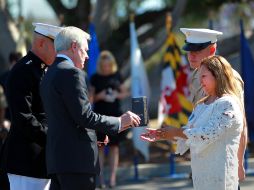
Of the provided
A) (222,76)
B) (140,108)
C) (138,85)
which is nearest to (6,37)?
(138,85)

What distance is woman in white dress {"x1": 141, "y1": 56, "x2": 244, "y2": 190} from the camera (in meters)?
4.86

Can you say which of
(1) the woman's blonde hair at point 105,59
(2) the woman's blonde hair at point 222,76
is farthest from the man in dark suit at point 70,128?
(1) the woman's blonde hair at point 105,59

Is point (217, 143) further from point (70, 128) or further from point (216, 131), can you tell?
point (70, 128)

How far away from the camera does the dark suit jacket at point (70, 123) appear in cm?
496

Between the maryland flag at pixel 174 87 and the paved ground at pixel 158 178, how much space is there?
72 cm

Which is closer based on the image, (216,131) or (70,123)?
(216,131)

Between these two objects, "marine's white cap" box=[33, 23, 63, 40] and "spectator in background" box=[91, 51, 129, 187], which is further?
"spectator in background" box=[91, 51, 129, 187]

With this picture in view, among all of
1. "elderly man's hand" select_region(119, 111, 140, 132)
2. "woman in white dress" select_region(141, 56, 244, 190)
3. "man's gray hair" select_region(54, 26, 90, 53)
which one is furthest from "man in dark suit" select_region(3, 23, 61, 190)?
"woman in white dress" select_region(141, 56, 244, 190)

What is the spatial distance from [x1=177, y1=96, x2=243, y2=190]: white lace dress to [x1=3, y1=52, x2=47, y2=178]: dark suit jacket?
124 cm

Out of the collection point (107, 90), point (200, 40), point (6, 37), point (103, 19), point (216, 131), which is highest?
point (200, 40)

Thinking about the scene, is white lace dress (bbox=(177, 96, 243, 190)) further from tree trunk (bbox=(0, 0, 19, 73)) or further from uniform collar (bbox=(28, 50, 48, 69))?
tree trunk (bbox=(0, 0, 19, 73))

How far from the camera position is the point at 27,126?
18.4ft

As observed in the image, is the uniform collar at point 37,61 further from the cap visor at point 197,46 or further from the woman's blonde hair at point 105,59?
the woman's blonde hair at point 105,59

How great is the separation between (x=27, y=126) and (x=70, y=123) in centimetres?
70
